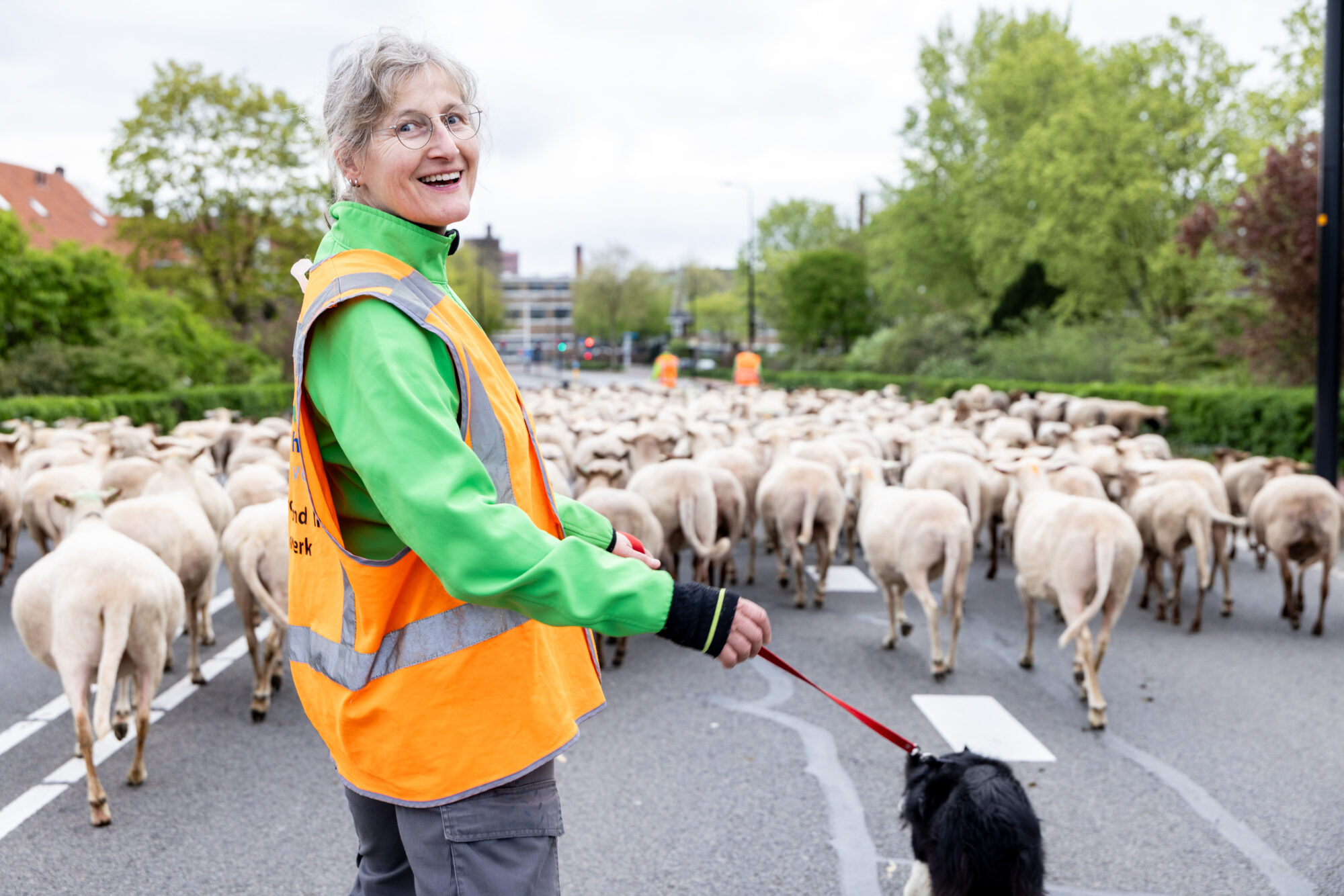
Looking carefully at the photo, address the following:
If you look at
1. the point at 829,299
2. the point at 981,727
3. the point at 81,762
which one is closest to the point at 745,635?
the point at 981,727

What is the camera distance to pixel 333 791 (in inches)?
182

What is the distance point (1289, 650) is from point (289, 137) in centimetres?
3808

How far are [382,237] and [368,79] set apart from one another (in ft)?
0.89

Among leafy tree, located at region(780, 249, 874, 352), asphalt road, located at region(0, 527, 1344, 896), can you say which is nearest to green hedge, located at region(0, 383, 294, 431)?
asphalt road, located at region(0, 527, 1344, 896)

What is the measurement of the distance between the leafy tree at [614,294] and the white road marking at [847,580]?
234 feet

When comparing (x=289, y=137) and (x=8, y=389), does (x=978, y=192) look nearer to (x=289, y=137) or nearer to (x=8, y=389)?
(x=289, y=137)

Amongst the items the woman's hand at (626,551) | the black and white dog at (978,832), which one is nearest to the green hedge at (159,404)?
the black and white dog at (978,832)

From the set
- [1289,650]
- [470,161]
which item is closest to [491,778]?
[470,161]

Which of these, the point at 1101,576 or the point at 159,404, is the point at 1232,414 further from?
the point at 159,404

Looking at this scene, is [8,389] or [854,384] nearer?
[8,389]

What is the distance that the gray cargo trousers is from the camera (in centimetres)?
169

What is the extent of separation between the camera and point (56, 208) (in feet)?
162

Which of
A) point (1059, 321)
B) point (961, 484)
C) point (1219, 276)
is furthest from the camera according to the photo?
point (1059, 321)

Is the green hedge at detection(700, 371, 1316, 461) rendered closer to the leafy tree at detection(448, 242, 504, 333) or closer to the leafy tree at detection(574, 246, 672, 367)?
the leafy tree at detection(448, 242, 504, 333)
